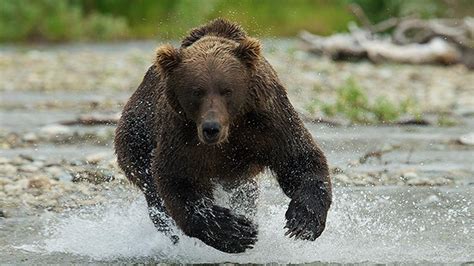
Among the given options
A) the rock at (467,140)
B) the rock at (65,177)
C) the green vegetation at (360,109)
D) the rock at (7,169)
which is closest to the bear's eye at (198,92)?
the rock at (65,177)

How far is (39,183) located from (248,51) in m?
3.04

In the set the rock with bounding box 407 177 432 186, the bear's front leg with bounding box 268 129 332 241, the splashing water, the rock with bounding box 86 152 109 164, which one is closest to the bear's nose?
the bear's front leg with bounding box 268 129 332 241

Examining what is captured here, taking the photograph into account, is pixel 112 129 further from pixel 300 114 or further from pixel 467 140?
pixel 467 140

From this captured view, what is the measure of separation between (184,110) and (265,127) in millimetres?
449

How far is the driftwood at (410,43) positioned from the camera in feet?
54.3

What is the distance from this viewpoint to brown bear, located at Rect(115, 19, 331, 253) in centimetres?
567

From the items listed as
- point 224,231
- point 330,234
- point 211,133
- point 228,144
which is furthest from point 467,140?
point 211,133

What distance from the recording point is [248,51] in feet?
18.9

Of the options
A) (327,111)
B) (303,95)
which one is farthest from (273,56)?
(327,111)

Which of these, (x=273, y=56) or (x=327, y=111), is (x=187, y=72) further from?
(x=273, y=56)

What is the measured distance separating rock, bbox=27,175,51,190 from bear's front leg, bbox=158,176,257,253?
2.53 meters

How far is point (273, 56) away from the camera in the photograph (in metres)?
17.0

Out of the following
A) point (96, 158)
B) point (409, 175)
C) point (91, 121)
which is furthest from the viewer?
point (91, 121)

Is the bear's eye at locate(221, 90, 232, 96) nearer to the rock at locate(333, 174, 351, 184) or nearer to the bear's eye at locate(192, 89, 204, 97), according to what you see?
the bear's eye at locate(192, 89, 204, 97)
